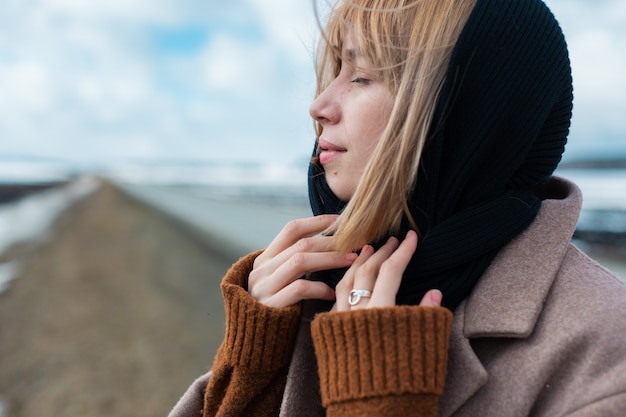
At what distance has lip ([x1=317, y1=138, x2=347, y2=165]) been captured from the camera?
1419 millimetres

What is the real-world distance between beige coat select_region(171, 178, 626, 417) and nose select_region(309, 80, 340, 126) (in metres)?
0.53

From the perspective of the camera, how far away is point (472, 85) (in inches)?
48.9

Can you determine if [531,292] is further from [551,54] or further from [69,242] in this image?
[69,242]

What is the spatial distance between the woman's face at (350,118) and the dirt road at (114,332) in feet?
15.7

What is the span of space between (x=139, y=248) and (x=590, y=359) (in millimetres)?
14114

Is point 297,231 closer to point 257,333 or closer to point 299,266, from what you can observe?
point 299,266

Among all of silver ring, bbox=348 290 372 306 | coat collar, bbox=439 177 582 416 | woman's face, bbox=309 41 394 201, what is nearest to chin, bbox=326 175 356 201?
woman's face, bbox=309 41 394 201

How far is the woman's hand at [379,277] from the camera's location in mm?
1214

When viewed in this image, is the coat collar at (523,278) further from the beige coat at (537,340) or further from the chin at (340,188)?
the chin at (340,188)

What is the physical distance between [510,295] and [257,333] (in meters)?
0.60

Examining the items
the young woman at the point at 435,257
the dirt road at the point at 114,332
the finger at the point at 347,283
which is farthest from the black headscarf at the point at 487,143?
the dirt road at the point at 114,332

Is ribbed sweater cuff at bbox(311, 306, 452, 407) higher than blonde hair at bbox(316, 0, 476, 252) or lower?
lower

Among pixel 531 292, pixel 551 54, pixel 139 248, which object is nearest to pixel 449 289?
pixel 531 292

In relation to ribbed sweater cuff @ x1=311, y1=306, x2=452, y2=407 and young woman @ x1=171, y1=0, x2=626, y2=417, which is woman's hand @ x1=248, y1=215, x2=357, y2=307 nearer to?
young woman @ x1=171, y1=0, x2=626, y2=417
